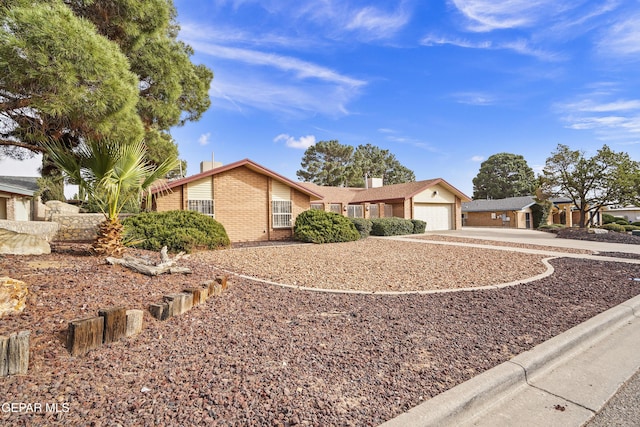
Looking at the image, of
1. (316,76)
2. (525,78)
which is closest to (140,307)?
(316,76)

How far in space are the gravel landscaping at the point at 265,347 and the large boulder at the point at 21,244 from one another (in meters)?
0.46

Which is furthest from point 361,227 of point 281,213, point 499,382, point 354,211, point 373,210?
point 499,382

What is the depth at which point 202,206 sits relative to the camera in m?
14.0

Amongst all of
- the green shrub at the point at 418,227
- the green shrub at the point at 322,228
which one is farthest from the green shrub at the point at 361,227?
the green shrub at the point at 418,227

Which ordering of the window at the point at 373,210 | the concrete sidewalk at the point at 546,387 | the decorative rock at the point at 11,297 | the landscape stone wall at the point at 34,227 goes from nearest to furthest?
the concrete sidewalk at the point at 546,387 → the decorative rock at the point at 11,297 → the landscape stone wall at the point at 34,227 → the window at the point at 373,210

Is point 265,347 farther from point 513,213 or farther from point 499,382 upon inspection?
point 513,213

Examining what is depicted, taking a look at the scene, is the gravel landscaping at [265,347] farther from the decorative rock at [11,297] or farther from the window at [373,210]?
the window at [373,210]

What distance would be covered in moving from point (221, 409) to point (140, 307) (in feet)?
6.92

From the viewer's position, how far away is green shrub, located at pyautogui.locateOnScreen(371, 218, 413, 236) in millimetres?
18844

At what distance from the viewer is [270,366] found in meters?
2.83

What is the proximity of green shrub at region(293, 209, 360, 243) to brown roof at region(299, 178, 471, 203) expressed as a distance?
7506 millimetres

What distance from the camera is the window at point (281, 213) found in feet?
50.4

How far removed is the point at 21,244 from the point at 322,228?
388 inches

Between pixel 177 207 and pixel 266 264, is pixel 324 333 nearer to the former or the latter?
pixel 266 264
